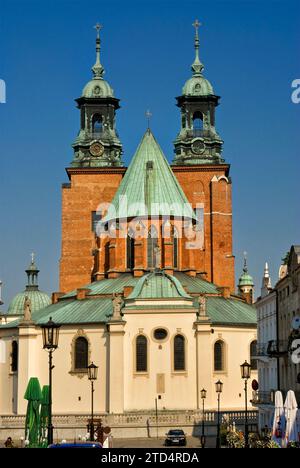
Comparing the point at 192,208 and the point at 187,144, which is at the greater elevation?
the point at 187,144

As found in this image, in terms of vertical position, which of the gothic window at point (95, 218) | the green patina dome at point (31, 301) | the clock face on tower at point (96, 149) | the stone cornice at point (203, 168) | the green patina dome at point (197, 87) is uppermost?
the green patina dome at point (197, 87)

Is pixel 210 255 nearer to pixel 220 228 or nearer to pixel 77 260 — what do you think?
pixel 220 228

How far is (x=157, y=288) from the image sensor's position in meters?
77.3

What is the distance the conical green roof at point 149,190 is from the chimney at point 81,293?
8237 mm

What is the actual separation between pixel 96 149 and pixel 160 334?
101 feet

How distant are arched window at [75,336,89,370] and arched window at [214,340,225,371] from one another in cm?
978

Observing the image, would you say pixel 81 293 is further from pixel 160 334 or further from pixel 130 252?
pixel 160 334

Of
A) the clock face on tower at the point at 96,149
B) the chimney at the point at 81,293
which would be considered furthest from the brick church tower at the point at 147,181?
the chimney at the point at 81,293

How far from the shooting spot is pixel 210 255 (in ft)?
319

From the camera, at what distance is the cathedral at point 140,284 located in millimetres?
74688

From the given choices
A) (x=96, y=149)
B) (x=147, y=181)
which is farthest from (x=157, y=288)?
(x=96, y=149)

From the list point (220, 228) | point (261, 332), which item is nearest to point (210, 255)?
point (220, 228)

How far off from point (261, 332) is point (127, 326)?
1275 centimetres

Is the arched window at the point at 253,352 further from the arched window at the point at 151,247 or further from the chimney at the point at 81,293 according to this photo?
the chimney at the point at 81,293
